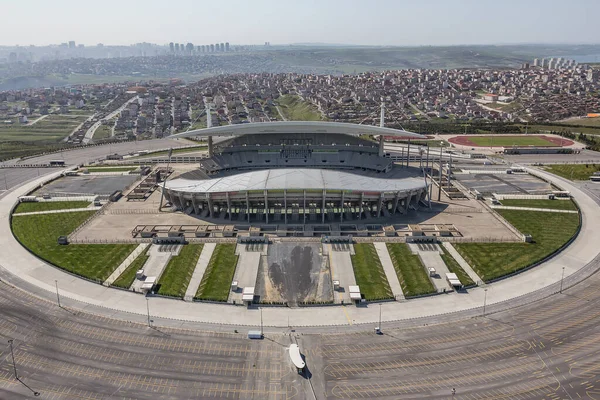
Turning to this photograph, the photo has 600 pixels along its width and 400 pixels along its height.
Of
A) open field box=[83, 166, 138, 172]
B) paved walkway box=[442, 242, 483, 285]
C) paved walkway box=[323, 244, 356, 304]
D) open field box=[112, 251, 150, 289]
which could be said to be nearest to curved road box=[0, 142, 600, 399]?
open field box=[112, 251, 150, 289]

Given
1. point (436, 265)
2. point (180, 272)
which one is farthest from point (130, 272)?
point (436, 265)

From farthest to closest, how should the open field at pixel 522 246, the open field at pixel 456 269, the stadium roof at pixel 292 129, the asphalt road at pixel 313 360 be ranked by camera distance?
1. the stadium roof at pixel 292 129
2. the open field at pixel 522 246
3. the open field at pixel 456 269
4. the asphalt road at pixel 313 360

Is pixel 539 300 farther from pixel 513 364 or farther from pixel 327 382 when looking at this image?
pixel 327 382

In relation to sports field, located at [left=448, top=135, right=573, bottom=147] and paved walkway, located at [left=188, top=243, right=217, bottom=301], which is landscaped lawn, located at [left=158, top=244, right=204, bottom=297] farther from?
sports field, located at [left=448, top=135, right=573, bottom=147]

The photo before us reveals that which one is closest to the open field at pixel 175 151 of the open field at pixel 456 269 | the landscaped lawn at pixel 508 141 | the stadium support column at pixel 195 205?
the stadium support column at pixel 195 205

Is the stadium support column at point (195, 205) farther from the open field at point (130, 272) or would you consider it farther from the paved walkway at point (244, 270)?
the paved walkway at point (244, 270)

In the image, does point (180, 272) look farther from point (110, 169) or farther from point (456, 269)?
point (110, 169)
